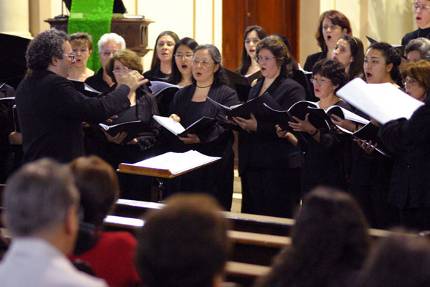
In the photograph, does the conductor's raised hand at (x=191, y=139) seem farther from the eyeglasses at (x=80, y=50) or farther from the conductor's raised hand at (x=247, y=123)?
the eyeglasses at (x=80, y=50)

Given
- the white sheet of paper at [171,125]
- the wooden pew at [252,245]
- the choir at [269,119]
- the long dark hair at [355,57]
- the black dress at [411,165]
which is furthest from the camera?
the long dark hair at [355,57]

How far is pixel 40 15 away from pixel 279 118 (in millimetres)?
4944

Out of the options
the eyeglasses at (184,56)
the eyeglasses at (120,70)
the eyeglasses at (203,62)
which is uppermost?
the eyeglasses at (184,56)

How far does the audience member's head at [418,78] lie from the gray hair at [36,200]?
11.9 feet

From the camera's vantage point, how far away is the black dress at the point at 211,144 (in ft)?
22.3

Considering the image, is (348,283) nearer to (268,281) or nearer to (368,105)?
(268,281)

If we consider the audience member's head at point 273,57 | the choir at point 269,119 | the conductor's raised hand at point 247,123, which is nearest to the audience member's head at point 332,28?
the choir at point 269,119

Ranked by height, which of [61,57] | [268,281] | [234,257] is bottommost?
[234,257]

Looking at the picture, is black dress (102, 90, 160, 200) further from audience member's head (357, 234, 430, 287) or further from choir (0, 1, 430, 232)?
audience member's head (357, 234, 430, 287)

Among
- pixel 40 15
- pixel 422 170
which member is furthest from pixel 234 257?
pixel 40 15

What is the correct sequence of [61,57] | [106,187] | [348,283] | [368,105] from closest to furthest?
[348,283]
[106,187]
[368,105]
[61,57]

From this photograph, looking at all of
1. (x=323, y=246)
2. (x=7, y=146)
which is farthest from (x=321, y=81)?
(x=323, y=246)

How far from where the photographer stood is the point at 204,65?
6.89 metres

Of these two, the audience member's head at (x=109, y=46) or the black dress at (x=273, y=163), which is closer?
the black dress at (x=273, y=163)
